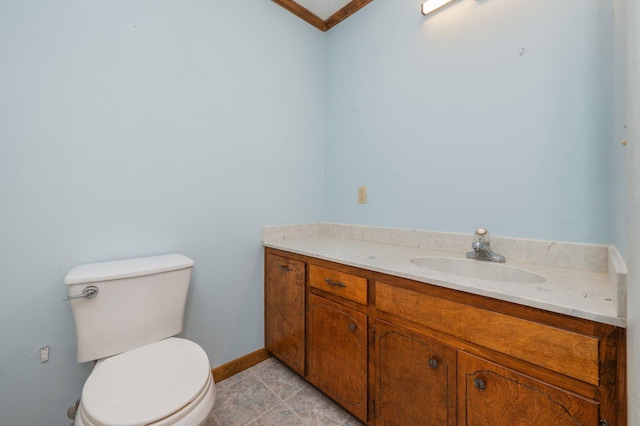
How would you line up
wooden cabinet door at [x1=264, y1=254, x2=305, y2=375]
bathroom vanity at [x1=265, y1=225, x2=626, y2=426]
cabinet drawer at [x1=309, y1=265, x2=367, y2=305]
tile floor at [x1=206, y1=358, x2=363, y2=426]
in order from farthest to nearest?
1. wooden cabinet door at [x1=264, y1=254, x2=305, y2=375]
2. tile floor at [x1=206, y1=358, x2=363, y2=426]
3. cabinet drawer at [x1=309, y1=265, x2=367, y2=305]
4. bathroom vanity at [x1=265, y1=225, x2=626, y2=426]

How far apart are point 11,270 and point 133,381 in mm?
698

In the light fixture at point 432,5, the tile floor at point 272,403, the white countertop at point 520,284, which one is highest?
the light fixture at point 432,5

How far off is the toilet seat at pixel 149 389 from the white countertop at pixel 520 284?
71 cm

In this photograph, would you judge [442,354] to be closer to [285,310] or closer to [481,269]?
[481,269]

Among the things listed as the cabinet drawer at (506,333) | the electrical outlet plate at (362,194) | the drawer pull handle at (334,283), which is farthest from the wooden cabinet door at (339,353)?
the electrical outlet plate at (362,194)

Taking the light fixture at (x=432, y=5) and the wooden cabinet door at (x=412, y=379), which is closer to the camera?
the wooden cabinet door at (x=412, y=379)

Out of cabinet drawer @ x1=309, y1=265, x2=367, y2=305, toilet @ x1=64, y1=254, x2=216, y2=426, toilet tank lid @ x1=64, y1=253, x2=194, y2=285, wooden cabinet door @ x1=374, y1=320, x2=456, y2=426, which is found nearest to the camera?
toilet @ x1=64, y1=254, x2=216, y2=426

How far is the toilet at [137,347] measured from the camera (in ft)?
2.55

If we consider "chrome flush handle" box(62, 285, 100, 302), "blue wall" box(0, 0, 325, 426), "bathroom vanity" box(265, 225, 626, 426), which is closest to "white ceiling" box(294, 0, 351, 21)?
"blue wall" box(0, 0, 325, 426)

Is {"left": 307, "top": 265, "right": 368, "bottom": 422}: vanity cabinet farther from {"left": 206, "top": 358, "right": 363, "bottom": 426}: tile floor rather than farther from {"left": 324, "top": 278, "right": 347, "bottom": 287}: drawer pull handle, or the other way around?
{"left": 206, "top": 358, "right": 363, "bottom": 426}: tile floor

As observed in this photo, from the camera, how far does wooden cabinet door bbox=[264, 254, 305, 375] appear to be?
148 cm

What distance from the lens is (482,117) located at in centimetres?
128

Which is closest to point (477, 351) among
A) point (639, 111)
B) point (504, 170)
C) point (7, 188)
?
point (639, 111)

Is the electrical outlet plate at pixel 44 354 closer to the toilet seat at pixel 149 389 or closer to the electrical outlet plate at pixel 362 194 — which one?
the toilet seat at pixel 149 389
